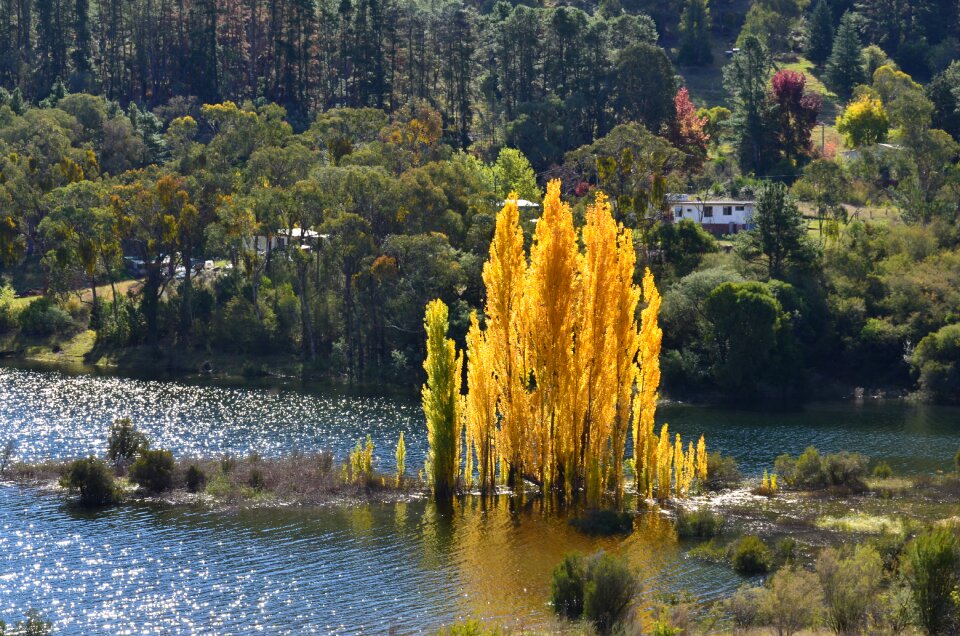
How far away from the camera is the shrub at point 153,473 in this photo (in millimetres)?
52375

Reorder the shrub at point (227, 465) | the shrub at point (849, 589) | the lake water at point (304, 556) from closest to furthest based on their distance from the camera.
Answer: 1. the shrub at point (849, 589)
2. the lake water at point (304, 556)
3. the shrub at point (227, 465)

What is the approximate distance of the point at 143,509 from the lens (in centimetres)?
5031

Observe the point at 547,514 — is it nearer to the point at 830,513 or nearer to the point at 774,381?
the point at 830,513

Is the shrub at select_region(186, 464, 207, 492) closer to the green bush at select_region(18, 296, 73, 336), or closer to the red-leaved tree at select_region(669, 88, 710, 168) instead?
the green bush at select_region(18, 296, 73, 336)

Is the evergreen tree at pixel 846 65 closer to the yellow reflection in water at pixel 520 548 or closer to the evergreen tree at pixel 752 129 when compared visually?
the evergreen tree at pixel 752 129

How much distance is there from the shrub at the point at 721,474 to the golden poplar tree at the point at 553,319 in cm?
787

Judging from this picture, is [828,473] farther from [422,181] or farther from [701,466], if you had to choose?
[422,181]

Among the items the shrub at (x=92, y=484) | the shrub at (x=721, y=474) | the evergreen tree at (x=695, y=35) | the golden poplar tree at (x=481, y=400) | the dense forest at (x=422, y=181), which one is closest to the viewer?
the shrub at (x=92, y=484)

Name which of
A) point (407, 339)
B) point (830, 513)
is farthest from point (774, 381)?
point (830, 513)

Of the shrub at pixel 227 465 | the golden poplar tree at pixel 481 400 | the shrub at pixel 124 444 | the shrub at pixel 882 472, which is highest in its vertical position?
the golden poplar tree at pixel 481 400

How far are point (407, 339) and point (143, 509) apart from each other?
1552 inches

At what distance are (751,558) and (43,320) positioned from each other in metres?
69.2

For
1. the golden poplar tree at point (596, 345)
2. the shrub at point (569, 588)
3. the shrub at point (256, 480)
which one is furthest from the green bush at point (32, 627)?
the golden poplar tree at point (596, 345)

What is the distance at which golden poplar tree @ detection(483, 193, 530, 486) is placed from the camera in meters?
50.1
